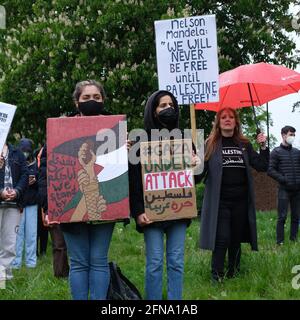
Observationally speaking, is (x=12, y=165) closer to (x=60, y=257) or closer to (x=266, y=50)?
(x=60, y=257)

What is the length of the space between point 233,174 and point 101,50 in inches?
392

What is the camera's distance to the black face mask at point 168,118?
4848mm

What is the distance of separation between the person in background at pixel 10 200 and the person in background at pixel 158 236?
1.97 m

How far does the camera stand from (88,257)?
461cm

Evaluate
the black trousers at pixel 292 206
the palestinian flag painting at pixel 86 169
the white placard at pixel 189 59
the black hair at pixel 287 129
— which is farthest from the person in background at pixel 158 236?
the black hair at pixel 287 129

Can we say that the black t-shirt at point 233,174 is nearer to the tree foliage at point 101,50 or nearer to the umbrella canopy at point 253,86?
the umbrella canopy at point 253,86

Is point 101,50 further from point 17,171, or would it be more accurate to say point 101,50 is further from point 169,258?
point 169,258

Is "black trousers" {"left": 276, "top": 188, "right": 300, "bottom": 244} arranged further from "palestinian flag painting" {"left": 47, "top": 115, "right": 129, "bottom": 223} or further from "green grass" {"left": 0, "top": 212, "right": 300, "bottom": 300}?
"palestinian flag painting" {"left": 47, "top": 115, "right": 129, "bottom": 223}

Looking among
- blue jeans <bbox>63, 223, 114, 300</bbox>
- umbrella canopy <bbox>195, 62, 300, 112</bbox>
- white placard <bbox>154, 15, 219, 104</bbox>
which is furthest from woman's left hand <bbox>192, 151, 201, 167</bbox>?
umbrella canopy <bbox>195, 62, 300, 112</bbox>

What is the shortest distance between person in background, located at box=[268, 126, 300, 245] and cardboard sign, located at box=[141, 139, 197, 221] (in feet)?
15.5

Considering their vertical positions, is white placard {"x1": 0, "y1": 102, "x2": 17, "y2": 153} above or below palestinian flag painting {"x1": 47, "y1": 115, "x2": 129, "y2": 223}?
above

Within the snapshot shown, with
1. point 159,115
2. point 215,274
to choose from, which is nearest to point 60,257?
point 215,274

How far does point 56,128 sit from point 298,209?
587 cm

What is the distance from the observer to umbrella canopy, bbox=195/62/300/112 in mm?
6555
